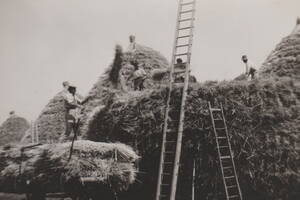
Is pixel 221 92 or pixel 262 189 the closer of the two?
pixel 262 189

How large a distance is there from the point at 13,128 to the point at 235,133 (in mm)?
14820

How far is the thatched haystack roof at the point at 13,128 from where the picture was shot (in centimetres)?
2008

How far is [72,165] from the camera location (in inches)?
255

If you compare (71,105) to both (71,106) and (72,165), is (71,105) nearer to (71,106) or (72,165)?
(71,106)

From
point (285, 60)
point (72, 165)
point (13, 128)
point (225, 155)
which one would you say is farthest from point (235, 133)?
point (13, 128)

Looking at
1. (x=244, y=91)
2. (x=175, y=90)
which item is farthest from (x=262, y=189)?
(x=175, y=90)

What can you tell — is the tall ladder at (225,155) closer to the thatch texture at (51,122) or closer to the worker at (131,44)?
the worker at (131,44)

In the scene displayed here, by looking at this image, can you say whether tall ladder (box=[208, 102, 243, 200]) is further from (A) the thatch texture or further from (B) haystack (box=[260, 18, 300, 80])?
(A) the thatch texture

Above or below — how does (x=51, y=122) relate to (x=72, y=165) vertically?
above

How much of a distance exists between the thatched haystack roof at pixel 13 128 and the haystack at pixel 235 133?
11914 millimetres

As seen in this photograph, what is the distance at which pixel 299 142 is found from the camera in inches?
338

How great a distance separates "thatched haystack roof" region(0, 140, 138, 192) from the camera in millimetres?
6535

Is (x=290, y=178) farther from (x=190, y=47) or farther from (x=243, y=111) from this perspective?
(x=190, y=47)

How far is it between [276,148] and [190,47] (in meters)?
3.02
